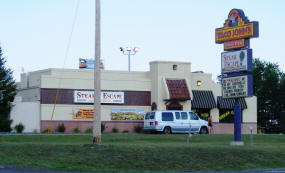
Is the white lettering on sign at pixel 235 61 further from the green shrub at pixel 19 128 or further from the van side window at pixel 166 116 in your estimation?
the green shrub at pixel 19 128

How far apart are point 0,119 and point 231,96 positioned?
20.5 metres

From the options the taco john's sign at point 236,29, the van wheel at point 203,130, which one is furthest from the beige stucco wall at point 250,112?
the taco john's sign at point 236,29

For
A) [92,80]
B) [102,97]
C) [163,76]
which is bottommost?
[102,97]

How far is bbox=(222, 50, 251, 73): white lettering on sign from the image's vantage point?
1169 inches

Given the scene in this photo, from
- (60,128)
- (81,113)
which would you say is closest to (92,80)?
(81,113)

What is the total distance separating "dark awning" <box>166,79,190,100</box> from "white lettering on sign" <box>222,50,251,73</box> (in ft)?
56.2

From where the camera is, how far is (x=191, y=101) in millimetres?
49812

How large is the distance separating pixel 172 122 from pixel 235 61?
12975 millimetres

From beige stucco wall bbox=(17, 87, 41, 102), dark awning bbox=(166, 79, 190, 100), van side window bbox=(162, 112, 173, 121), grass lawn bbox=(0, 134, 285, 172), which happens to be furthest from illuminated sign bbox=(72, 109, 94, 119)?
grass lawn bbox=(0, 134, 285, 172)

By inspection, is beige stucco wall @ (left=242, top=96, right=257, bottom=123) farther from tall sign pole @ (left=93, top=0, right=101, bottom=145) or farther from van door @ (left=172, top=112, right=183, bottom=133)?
tall sign pole @ (left=93, top=0, right=101, bottom=145)

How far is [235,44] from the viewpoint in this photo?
99.6 feet

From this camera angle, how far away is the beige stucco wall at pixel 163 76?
159ft

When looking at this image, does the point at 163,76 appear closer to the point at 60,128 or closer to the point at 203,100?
the point at 203,100

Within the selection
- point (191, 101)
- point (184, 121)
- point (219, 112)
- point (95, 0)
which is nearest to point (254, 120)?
point (219, 112)
